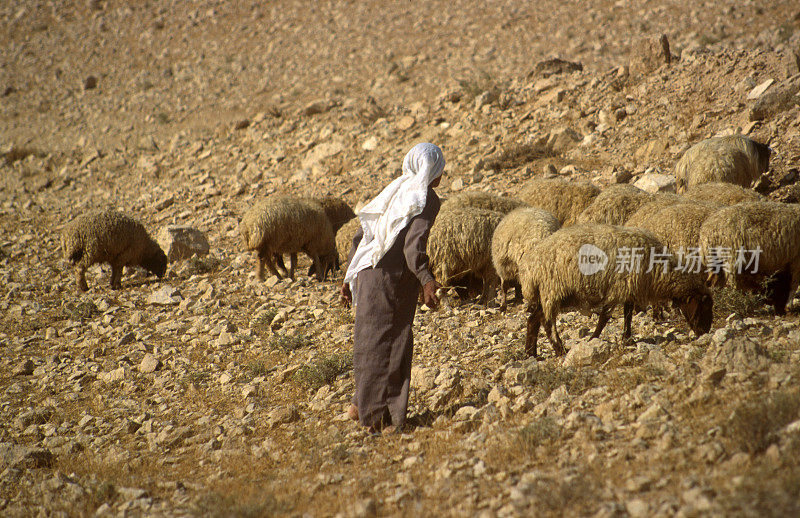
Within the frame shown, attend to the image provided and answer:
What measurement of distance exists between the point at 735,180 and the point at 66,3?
1076 inches

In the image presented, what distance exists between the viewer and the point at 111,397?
5.74m

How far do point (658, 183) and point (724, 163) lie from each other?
86 centimetres

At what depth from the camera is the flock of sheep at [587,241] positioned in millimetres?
5027

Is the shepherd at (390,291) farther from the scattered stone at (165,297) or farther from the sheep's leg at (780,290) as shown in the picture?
the scattered stone at (165,297)

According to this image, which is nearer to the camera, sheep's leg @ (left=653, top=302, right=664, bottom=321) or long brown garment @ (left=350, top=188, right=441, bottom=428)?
long brown garment @ (left=350, top=188, right=441, bottom=428)

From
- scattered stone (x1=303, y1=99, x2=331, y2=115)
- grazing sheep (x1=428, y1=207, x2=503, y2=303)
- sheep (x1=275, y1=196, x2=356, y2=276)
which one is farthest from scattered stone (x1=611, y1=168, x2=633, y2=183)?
scattered stone (x1=303, y1=99, x2=331, y2=115)

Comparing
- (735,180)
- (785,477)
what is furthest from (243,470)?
(735,180)

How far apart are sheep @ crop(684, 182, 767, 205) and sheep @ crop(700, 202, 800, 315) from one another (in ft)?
4.65

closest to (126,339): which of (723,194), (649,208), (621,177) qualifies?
(649,208)

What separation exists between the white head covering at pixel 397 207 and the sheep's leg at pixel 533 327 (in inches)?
67.9

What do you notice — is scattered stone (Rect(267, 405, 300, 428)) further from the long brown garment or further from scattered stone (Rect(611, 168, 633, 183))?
scattered stone (Rect(611, 168, 633, 183))

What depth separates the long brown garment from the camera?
13.3 ft

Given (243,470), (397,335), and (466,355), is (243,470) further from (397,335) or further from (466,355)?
(466,355)

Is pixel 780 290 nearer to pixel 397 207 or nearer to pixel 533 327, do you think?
pixel 533 327
